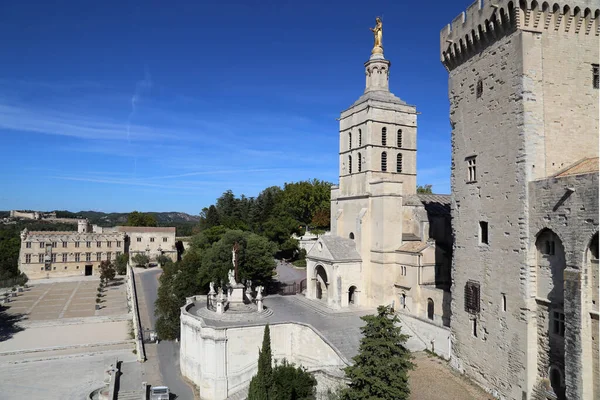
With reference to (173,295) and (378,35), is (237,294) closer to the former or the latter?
(173,295)

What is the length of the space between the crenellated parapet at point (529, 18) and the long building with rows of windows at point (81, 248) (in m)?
65.4

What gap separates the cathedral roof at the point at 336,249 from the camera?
105 ft

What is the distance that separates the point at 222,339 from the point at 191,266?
653 inches

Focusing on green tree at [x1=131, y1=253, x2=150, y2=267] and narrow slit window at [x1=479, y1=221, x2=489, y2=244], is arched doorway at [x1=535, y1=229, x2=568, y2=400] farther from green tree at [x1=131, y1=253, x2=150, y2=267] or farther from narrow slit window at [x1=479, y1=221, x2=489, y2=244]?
green tree at [x1=131, y1=253, x2=150, y2=267]

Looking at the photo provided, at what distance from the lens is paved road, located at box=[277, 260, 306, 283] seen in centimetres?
5003

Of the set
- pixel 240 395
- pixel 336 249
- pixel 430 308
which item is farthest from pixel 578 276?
pixel 336 249

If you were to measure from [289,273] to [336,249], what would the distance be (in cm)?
2258

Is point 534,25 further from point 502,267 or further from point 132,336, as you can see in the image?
point 132,336

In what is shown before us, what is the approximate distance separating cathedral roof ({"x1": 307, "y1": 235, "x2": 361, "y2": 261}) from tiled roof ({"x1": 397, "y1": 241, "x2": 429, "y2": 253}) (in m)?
3.46

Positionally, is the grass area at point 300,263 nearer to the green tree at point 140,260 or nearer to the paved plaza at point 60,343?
the paved plaza at point 60,343

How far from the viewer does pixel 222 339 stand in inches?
958

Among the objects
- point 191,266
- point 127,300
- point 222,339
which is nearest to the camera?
point 222,339

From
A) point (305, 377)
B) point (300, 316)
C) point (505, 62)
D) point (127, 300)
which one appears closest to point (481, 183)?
point (505, 62)

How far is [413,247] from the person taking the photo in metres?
30.6
